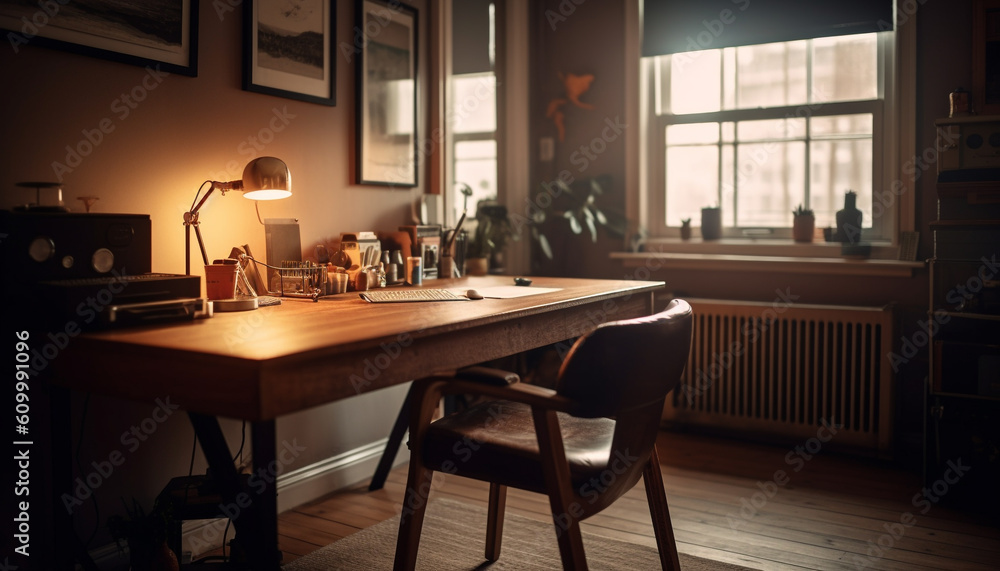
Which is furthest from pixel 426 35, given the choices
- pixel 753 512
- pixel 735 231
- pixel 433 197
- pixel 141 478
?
pixel 753 512

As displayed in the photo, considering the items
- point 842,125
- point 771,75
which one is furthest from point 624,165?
point 842,125

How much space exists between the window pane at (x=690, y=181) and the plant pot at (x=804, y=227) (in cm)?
45

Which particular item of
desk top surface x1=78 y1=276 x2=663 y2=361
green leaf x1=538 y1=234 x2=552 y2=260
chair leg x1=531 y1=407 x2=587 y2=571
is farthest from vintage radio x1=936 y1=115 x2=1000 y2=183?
chair leg x1=531 y1=407 x2=587 y2=571

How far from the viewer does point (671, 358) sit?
5.90ft

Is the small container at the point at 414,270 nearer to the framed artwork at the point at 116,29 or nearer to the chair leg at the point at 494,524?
the chair leg at the point at 494,524

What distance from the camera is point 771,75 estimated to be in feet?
12.5

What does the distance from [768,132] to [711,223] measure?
0.52 m

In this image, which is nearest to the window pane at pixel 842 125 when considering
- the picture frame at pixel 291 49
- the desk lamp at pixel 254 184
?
the picture frame at pixel 291 49

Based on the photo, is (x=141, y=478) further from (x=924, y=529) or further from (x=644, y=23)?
(x=644, y=23)

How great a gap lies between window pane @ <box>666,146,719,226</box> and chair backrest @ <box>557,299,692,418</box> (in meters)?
2.47

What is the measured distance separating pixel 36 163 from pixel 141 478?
939 mm

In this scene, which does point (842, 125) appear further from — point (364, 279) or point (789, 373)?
point (364, 279)

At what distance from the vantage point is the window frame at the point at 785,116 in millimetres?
3541

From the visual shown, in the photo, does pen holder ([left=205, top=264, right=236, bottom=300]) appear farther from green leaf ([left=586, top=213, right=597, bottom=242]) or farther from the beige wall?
green leaf ([left=586, top=213, right=597, bottom=242])
